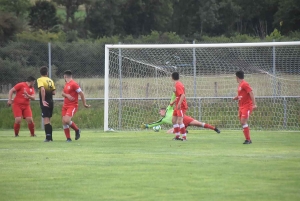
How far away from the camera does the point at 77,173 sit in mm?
12656

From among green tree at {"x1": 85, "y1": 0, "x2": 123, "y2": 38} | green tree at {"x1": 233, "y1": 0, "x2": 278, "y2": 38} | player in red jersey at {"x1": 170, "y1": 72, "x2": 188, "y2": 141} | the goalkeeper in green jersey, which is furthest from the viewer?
green tree at {"x1": 85, "y1": 0, "x2": 123, "y2": 38}

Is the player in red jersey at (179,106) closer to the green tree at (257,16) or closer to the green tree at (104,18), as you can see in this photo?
the green tree at (257,16)

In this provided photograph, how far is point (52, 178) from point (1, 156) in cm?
396

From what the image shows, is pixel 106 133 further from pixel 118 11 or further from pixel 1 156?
pixel 118 11

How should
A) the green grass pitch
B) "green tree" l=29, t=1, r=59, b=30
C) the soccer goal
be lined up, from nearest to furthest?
the green grass pitch
the soccer goal
"green tree" l=29, t=1, r=59, b=30

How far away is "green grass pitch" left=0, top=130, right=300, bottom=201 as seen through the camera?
10.5 m

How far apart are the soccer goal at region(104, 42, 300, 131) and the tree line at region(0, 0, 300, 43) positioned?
31478 millimetres

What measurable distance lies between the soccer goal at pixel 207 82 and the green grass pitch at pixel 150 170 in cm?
667

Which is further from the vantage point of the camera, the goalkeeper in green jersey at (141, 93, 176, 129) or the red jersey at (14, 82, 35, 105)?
the goalkeeper in green jersey at (141, 93, 176, 129)

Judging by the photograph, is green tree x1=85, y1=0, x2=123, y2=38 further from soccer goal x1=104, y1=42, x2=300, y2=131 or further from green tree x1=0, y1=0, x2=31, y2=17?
soccer goal x1=104, y1=42, x2=300, y2=131

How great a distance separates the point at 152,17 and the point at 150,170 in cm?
4994

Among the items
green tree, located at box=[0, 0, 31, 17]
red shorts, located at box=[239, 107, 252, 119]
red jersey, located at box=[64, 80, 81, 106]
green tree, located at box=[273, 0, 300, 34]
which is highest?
green tree, located at box=[0, 0, 31, 17]

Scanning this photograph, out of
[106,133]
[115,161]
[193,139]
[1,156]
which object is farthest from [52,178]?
[106,133]

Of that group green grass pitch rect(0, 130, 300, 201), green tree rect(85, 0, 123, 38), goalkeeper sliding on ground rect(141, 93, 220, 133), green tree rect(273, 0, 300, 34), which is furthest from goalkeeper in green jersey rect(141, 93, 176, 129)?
green tree rect(85, 0, 123, 38)
